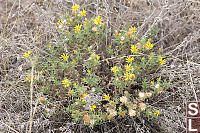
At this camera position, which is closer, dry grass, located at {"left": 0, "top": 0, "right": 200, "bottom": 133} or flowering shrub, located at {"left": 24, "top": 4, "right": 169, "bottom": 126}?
flowering shrub, located at {"left": 24, "top": 4, "right": 169, "bottom": 126}

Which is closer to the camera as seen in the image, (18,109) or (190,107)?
(190,107)

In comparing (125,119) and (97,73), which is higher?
(97,73)

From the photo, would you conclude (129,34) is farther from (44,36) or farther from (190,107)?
(44,36)

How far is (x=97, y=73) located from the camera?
2.34 metres

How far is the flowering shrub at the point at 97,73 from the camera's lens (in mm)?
2006

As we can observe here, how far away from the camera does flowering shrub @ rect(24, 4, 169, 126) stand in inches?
79.0

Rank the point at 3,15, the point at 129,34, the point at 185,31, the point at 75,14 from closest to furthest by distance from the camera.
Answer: the point at 129,34 < the point at 75,14 < the point at 185,31 < the point at 3,15

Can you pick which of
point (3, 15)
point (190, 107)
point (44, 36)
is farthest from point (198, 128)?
point (3, 15)

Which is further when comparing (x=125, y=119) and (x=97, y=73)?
(x=97, y=73)

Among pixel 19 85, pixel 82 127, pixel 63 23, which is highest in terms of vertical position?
pixel 63 23

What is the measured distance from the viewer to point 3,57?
2754mm

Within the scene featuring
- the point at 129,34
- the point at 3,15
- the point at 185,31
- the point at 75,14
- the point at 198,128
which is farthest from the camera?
the point at 3,15

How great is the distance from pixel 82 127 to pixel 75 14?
1.27m

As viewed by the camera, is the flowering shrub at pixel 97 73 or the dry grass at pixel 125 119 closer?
the flowering shrub at pixel 97 73
